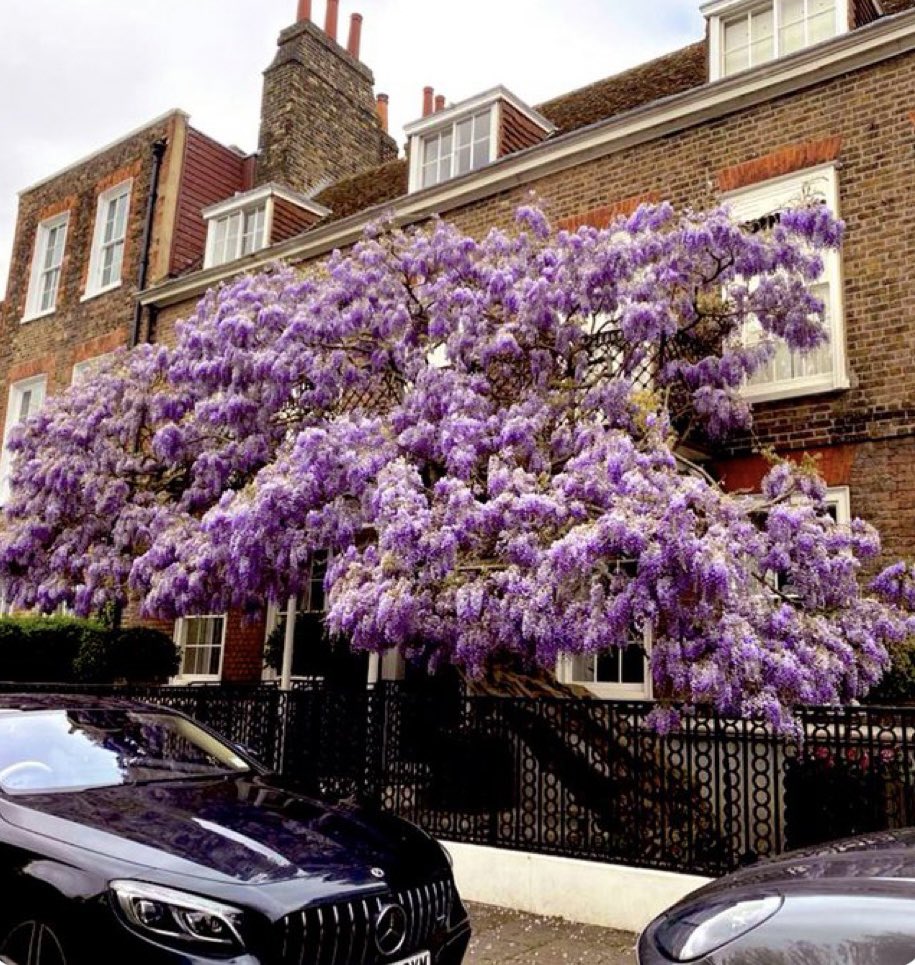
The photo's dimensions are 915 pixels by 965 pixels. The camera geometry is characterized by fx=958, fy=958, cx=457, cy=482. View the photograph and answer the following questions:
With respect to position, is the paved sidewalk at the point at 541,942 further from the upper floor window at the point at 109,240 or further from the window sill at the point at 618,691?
the upper floor window at the point at 109,240

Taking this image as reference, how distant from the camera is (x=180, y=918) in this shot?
3.50 meters

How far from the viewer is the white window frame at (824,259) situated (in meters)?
9.90

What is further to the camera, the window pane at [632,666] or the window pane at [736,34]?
the window pane at [736,34]

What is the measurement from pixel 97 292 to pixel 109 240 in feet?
4.21

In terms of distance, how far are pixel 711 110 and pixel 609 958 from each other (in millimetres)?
9303

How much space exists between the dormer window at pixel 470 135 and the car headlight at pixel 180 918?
11.4m

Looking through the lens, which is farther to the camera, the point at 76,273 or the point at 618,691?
the point at 76,273

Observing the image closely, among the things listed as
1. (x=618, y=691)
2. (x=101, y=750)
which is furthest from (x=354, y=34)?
(x=101, y=750)

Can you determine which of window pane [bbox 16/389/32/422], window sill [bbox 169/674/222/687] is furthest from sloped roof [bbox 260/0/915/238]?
window sill [bbox 169/674/222/687]

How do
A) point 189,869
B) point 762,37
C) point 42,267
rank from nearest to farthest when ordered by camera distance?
1. point 189,869
2. point 762,37
3. point 42,267

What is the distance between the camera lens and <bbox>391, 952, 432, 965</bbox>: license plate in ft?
12.9

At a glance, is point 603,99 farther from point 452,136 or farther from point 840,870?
point 840,870

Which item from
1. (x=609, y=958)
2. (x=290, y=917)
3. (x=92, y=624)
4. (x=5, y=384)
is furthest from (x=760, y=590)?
(x=5, y=384)

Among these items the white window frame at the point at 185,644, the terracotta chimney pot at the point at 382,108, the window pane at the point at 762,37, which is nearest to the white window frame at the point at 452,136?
the window pane at the point at 762,37
